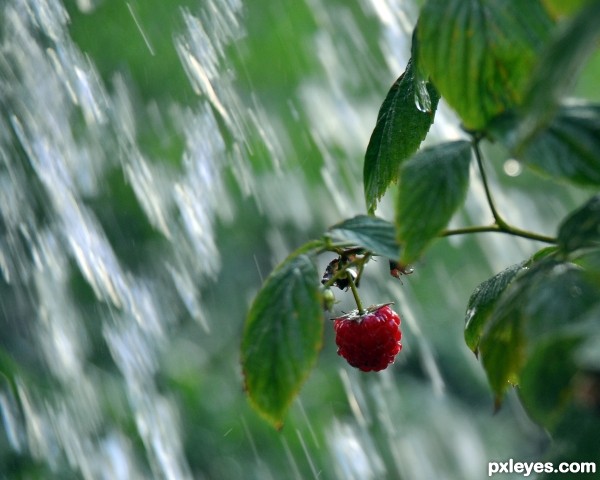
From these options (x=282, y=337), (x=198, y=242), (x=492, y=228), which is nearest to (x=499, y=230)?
(x=492, y=228)

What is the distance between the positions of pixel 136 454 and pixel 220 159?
1156mm

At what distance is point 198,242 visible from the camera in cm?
312

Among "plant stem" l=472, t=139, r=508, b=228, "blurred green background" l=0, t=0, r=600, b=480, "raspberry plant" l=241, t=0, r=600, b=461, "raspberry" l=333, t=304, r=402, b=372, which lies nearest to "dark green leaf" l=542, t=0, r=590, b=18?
"raspberry plant" l=241, t=0, r=600, b=461

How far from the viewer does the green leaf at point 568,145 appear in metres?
0.29

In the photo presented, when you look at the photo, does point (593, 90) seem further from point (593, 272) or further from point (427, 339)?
point (593, 272)

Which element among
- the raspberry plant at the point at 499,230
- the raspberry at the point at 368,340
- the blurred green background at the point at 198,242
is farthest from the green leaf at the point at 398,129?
the blurred green background at the point at 198,242

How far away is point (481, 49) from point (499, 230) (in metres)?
0.08

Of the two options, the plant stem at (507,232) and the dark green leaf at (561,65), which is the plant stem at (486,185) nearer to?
the plant stem at (507,232)

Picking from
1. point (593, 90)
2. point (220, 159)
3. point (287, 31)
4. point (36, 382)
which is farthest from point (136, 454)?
point (593, 90)

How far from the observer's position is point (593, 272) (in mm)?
262

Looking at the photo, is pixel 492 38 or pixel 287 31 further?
pixel 287 31

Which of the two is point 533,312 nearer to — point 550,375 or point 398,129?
point 550,375

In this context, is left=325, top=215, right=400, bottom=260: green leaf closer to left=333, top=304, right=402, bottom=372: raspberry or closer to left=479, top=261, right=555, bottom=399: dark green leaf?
left=479, top=261, right=555, bottom=399: dark green leaf

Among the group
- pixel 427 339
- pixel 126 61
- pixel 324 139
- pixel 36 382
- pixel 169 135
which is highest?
pixel 126 61
